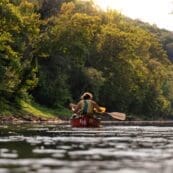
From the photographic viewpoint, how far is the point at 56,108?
313 feet

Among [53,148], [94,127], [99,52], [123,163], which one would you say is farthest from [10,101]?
[123,163]

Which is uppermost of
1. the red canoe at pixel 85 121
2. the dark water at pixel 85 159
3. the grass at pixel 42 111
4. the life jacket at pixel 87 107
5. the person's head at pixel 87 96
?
the person's head at pixel 87 96

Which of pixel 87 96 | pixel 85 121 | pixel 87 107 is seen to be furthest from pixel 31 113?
pixel 87 96

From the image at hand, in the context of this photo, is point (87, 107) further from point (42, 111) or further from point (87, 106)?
point (42, 111)

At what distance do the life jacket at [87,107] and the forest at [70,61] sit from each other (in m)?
29.0

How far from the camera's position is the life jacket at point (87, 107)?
145 feet

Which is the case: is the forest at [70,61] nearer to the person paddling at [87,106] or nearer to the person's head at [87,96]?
the person paddling at [87,106]

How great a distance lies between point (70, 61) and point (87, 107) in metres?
54.2

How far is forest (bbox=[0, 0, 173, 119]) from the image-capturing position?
78.9 meters

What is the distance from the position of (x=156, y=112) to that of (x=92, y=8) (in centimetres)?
2917

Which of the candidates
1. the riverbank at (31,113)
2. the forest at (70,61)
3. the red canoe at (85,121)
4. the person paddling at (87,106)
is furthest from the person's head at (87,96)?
the forest at (70,61)

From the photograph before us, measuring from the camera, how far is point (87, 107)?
4469 cm

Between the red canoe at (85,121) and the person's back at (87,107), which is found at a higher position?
the person's back at (87,107)

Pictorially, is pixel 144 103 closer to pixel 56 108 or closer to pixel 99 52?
pixel 99 52
